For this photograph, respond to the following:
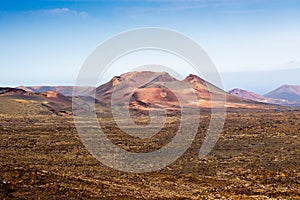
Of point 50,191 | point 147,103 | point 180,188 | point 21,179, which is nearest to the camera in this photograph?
point 50,191

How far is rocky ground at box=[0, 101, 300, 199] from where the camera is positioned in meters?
18.5

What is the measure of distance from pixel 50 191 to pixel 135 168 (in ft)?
30.9

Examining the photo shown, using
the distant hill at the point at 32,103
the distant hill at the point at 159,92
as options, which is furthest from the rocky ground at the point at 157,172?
the distant hill at the point at 159,92

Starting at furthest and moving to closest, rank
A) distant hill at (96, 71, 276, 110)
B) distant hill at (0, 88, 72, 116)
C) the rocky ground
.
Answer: distant hill at (96, 71, 276, 110) < distant hill at (0, 88, 72, 116) < the rocky ground

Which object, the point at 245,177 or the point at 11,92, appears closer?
the point at 245,177

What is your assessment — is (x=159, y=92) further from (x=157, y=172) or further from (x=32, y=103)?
(x=157, y=172)

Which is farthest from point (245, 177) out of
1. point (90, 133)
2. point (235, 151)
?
point (90, 133)

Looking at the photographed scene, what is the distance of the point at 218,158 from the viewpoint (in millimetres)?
30656

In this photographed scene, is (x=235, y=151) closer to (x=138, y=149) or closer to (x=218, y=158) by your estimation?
(x=218, y=158)

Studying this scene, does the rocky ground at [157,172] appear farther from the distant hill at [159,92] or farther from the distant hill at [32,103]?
the distant hill at [159,92]

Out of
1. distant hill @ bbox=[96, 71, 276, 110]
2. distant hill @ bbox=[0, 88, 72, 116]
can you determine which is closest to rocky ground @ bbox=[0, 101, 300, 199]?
distant hill @ bbox=[0, 88, 72, 116]

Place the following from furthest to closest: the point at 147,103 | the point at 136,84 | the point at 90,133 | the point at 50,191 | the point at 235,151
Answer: the point at 136,84, the point at 147,103, the point at 90,133, the point at 235,151, the point at 50,191

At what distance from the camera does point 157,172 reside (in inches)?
995

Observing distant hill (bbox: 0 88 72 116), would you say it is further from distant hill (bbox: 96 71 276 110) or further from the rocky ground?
the rocky ground
